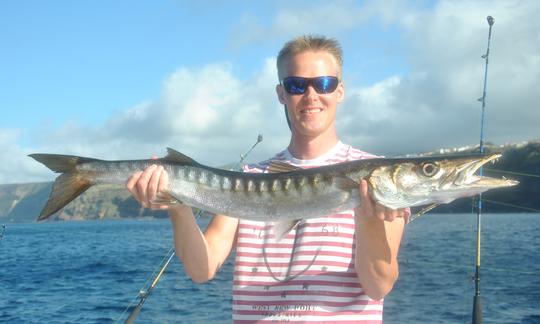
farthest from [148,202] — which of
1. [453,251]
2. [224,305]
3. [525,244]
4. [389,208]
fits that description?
[525,244]

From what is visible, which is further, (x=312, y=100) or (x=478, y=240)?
(x=478, y=240)

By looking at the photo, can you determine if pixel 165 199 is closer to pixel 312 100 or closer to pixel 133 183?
pixel 133 183

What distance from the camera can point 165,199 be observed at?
539 cm

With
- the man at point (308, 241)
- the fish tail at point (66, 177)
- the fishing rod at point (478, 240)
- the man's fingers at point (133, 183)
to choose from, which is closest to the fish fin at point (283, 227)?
the man at point (308, 241)

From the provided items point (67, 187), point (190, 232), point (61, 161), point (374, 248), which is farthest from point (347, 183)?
point (61, 161)

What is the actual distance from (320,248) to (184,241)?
1.20 meters

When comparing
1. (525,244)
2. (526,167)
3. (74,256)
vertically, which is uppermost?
(526,167)

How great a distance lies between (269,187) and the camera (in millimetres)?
5449

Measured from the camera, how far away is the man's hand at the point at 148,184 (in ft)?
17.8

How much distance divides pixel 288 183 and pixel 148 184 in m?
1.28

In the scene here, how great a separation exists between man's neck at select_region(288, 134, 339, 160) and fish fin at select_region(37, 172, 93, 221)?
6.71ft

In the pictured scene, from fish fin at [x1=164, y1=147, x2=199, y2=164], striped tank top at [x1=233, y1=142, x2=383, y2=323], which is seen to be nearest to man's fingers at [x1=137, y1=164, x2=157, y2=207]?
fish fin at [x1=164, y1=147, x2=199, y2=164]

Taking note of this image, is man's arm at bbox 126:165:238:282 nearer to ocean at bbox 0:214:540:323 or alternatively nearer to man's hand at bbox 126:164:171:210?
man's hand at bbox 126:164:171:210

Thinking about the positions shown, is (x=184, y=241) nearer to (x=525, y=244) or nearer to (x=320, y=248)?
(x=320, y=248)
